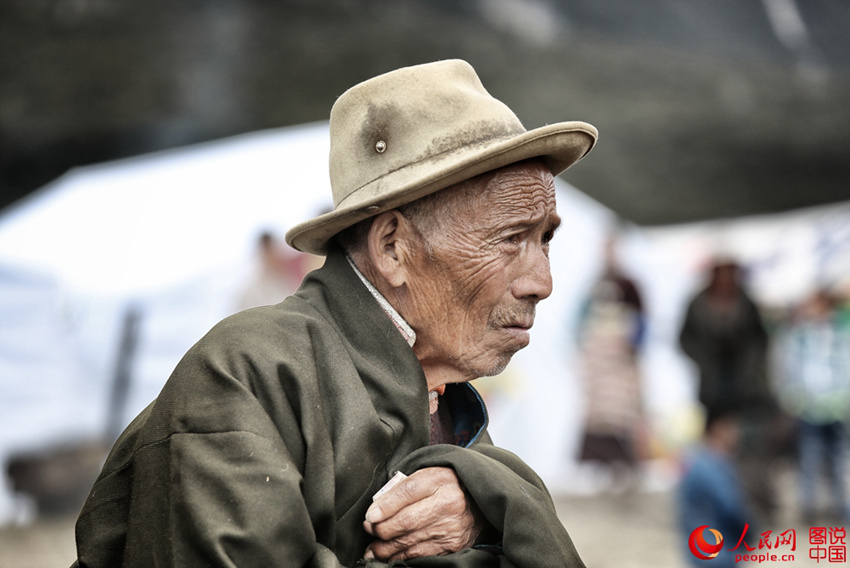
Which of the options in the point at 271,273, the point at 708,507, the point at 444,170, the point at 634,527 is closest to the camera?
the point at 444,170

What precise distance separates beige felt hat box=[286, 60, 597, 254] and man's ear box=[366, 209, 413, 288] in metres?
0.06

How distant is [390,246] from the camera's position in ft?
6.57

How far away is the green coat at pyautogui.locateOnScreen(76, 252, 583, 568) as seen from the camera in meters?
1.48

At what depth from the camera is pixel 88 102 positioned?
668 cm

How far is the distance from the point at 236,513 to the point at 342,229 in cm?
82

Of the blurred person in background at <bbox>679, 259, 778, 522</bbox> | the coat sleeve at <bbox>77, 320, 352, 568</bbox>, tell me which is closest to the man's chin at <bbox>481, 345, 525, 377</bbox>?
the coat sleeve at <bbox>77, 320, 352, 568</bbox>

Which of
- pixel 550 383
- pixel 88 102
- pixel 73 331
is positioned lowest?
pixel 550 383

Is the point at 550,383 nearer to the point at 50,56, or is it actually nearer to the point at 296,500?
the point at 50,56

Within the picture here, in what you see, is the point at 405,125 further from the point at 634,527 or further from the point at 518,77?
the point at 634,527

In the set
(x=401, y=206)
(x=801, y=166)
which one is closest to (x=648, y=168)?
(x=801, y=166)

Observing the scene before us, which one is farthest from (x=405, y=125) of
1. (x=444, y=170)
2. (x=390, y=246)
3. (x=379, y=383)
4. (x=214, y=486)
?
(x=214, y=486)

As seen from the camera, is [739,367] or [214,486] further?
[739,367]

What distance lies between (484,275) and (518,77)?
674 cm

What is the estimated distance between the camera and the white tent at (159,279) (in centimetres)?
634
